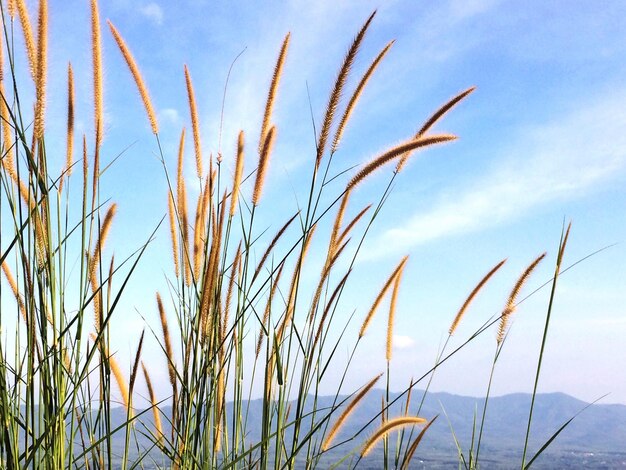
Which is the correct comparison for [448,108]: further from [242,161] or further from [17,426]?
[17,426]

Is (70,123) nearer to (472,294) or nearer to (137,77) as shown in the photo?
(137,77)

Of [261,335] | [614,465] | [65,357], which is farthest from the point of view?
[614,465]

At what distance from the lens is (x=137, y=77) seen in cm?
228

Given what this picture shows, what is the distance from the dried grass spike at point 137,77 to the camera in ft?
7.43

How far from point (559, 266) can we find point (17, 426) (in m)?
1.83

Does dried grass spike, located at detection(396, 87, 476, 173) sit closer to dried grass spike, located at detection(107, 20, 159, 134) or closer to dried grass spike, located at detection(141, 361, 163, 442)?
dried grass spike, located at detection(107, 20, 159, 134)

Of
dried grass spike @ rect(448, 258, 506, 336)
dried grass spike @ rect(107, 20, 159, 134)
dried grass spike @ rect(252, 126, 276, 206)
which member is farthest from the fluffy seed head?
dried grass spike @ rect(448, 258, 506, 336)

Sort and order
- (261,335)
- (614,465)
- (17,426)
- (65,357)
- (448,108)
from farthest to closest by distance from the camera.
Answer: (614,465), (261,335), (448,108), (65,357), (17,426)

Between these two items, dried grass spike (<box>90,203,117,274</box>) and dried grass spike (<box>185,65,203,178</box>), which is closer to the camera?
dried grass spike (<box>90,203,117,274</box>)

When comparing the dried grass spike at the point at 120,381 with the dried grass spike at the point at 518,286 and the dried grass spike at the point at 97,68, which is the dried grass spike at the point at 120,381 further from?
the dried grass spike at the point at 518,286

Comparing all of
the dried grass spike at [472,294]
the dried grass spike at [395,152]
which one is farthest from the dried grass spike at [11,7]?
the dried grass spike at [472,294]

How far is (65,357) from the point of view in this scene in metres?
2.21

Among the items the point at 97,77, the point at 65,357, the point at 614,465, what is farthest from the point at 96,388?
the point at 614,465

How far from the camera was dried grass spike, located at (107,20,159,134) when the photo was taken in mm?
2264
